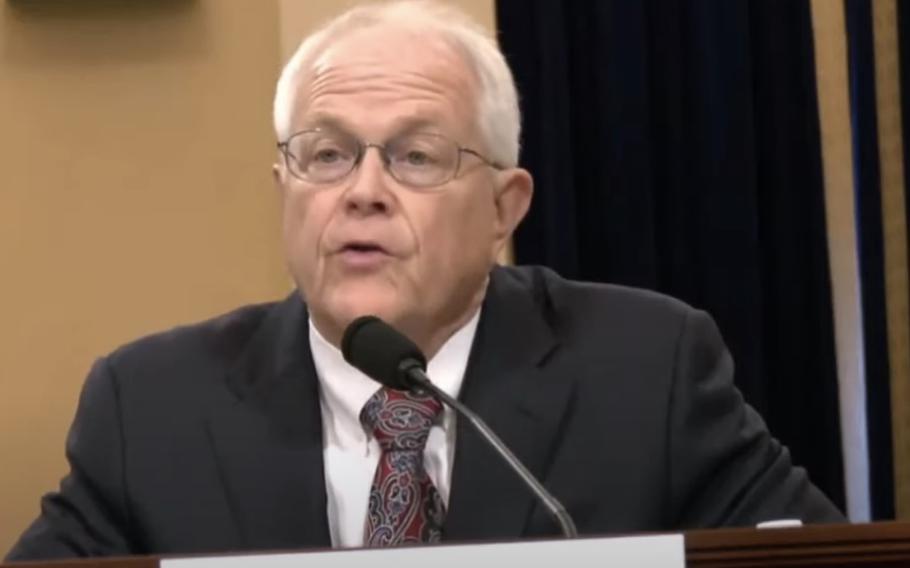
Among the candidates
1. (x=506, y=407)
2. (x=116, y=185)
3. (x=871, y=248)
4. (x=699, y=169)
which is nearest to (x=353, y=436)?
(x=506, y=407)

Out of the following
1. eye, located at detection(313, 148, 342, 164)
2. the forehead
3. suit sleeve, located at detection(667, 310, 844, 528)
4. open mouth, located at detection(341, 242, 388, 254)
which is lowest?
suit sleeve, located at detection(667, 310, 844, 528)

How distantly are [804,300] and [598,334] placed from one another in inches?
39.0

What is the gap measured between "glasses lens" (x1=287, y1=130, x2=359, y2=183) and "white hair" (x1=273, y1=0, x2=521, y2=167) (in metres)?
0.07

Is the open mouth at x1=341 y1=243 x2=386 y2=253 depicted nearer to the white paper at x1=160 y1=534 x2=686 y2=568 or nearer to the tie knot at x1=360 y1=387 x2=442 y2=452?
the tie knot at x1=360 y1=387 x2=442 y2=452

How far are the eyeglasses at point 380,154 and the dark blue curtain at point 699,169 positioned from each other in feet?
2.88

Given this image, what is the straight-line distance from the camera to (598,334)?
1974 mm

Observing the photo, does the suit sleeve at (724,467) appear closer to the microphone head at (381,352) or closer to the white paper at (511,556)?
the microphone head at (381,352)

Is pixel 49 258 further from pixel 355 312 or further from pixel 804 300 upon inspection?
pixel 804 300

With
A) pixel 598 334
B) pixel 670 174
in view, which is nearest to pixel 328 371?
pixel 598 334

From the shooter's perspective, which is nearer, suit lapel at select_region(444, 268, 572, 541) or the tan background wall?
suit lapel at select_region(444, 268, 572, 541)

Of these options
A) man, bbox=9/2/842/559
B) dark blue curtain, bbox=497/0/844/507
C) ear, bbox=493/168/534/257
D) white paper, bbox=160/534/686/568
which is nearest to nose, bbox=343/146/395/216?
Result: man, bbox=9/2/842/559

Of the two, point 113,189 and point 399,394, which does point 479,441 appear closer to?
point 399,394

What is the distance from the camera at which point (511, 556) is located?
42.0 inches

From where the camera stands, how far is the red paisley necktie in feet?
5.65
